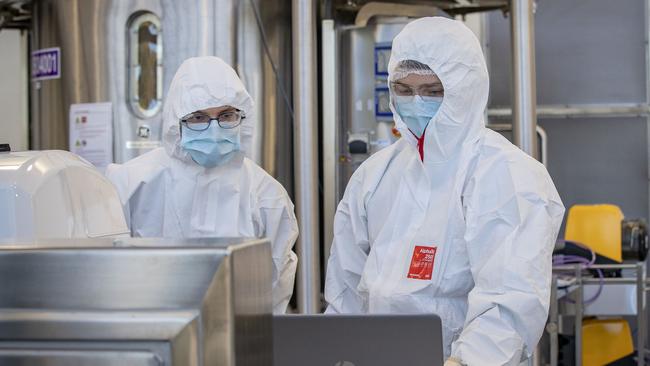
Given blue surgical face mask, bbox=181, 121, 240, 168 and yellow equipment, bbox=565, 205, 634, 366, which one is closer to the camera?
blue surgical face mask, bbox=181, 121, 240, 168

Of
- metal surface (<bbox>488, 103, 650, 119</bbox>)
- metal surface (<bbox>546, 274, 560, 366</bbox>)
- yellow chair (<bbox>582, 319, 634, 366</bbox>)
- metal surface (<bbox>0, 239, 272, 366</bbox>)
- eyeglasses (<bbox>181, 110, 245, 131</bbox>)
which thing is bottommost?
yellow chair (<bbox>582, 319, 634, 366</bbox>)

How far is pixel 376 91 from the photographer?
344cm

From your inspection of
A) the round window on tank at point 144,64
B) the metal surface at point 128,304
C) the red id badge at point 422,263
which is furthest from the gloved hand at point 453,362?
the round window on tank at point 144,64

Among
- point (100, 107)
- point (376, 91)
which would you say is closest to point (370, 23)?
point (376, 91)

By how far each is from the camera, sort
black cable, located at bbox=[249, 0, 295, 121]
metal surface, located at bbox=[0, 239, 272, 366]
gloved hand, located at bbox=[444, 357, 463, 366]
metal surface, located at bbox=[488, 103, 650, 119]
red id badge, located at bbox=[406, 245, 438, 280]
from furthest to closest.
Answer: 1. metal surface, located at bbox=[488, 103, 650, 119]
2. black cable, located at bbox=[249, 0, 295, 121]
3. red id badge, located at bbox=[406, 245, 438, 280]
4. gloved hand, located at bbox=[444, 357, 463, 366]
5. metal surface, located at bbox=[0, 239, 272, 366]

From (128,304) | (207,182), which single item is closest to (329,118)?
(207,182)

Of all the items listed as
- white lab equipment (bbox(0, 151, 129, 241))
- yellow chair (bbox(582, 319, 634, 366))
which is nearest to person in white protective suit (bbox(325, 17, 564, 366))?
white lab equipment (bbox(0, 151, 129, 241))

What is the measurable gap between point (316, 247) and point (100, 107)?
914 millimetres

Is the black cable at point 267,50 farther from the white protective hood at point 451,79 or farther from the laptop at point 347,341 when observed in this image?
the laptop at point 347,341

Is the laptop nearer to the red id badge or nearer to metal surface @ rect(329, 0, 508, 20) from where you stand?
the red id badge

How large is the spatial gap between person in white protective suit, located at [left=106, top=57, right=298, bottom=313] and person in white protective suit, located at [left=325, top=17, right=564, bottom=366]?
1.47ft

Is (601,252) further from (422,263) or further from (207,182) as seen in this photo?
(422,263)

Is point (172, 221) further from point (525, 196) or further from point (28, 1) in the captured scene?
point (28, 1)

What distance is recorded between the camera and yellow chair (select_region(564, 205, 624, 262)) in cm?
377
